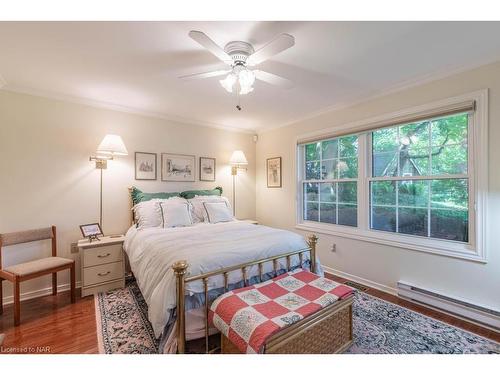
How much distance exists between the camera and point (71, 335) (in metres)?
1.90

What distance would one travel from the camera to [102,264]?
2.68 metres

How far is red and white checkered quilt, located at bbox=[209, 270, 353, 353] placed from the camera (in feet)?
4.28

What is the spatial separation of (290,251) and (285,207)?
1.84 metres

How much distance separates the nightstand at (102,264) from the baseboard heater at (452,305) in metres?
3.22

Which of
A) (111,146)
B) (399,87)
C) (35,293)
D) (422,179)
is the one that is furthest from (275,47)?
(35,293)

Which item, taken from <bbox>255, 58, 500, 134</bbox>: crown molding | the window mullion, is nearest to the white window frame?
the window mullion

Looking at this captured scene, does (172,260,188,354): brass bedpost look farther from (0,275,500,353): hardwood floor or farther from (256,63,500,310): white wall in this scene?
(256,63,500,310): white wall

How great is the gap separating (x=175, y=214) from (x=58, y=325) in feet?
4.78

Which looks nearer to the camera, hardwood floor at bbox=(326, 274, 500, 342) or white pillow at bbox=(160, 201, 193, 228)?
hardwood floor at bbox=(326, 274, 500, 342)

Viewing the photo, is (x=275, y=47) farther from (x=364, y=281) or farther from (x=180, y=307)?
(x=364, y=281)

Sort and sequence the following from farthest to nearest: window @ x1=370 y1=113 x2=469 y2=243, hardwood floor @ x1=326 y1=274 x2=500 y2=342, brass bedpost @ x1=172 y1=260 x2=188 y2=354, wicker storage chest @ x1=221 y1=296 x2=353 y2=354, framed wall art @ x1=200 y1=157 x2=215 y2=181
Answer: framed wall art @ x1=200 y1=157 x2=215 y2=181
window @ x1=370 y1=113 x2=469 y2=243
hardwood floor @ x1=326 y1=274 x2=500 y2=342
brass bedpost @ x1=172 y1=260 x2=188 y2=354
wicker storage chest @ x1=221 y1=296 x2=353 y2=354

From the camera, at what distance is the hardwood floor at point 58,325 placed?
69.4 inches

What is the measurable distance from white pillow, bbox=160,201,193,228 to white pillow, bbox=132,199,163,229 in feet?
0.24

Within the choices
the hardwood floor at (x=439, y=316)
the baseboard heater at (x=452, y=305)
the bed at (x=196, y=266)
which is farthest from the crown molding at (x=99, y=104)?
the baseboard heater at (x=452, y=305)
